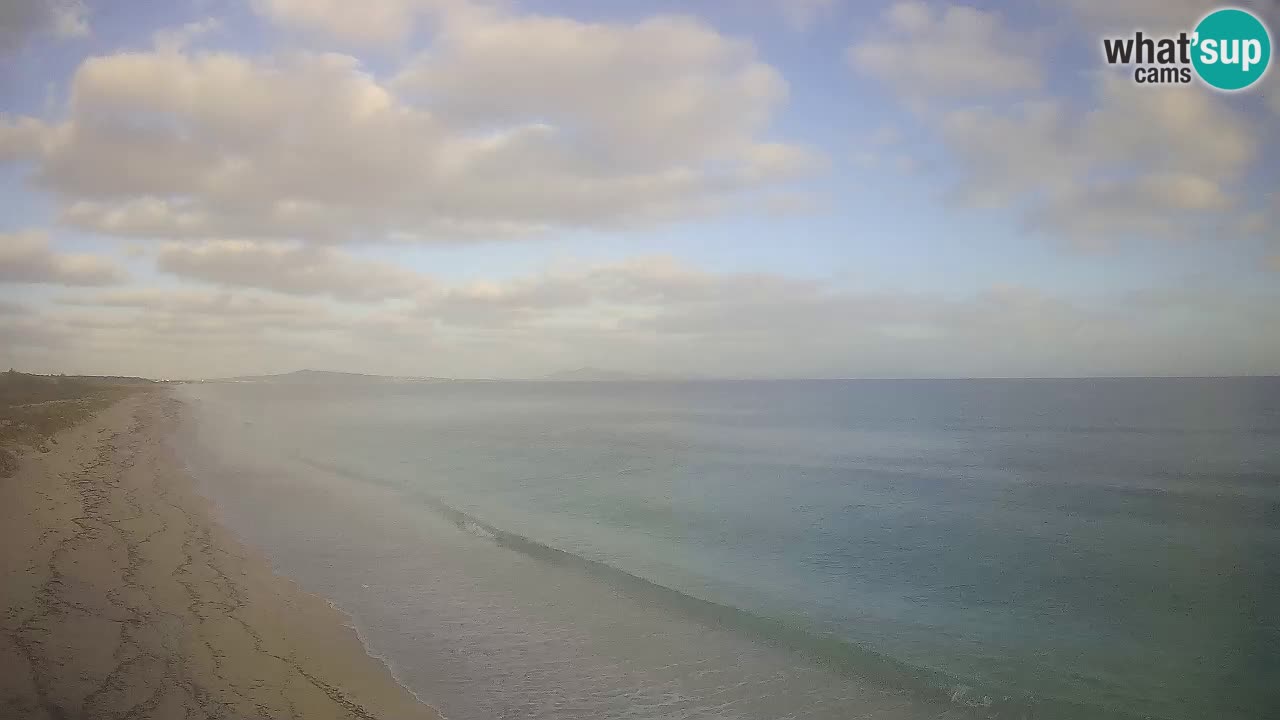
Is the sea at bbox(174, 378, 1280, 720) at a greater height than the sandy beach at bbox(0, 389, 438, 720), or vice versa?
the sandy beach at bbox(0, 389, 438, 720)

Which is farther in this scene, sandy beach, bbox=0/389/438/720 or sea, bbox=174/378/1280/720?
sea, bbox=174/378/1280/720

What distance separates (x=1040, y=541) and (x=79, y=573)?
28.7 metres

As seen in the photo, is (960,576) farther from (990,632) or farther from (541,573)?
(541,573)

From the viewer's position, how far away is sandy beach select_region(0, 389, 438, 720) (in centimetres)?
927

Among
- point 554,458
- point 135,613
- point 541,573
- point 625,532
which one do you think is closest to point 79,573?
point 135,613

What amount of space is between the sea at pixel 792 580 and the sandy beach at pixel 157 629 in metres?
1.08

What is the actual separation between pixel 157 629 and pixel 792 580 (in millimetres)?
15125

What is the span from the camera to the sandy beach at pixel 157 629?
927cm

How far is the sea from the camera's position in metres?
11.7

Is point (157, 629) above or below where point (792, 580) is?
above

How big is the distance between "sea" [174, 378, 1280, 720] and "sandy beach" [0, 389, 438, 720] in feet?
3.55

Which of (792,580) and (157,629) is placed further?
(792,580)

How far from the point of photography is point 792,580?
60.8ft

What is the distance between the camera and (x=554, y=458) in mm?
46594
